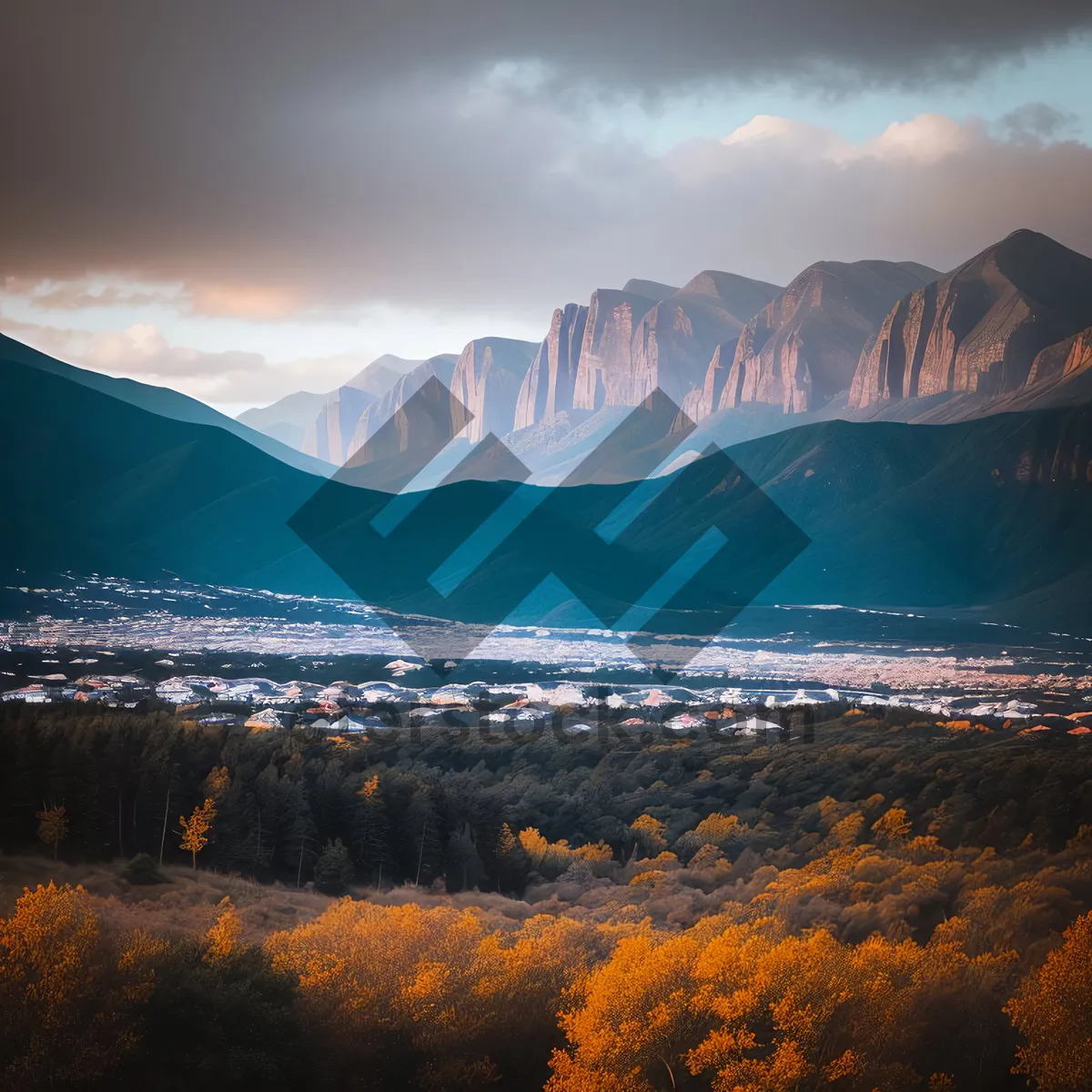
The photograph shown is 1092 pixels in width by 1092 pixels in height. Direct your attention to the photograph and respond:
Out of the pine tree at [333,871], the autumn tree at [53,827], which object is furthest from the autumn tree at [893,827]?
the autumn tree at [53,827]

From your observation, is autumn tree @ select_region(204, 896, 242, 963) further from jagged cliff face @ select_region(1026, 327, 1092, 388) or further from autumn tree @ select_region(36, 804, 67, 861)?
jagged cliff face @ select_region(1026, 327, 1092, 388)

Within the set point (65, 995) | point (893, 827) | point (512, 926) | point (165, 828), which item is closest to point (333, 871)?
point (165, 828)

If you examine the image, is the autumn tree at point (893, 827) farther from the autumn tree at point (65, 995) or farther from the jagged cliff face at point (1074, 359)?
the jagged cliff face at point (1074, 359)

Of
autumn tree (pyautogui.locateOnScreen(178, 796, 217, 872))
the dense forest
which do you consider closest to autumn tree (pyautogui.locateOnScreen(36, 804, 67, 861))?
the dense forest

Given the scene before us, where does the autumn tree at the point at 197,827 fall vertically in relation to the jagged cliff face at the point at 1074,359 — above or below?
below

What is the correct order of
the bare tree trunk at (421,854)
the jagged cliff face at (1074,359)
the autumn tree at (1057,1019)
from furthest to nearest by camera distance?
the jagged cliff face at (1074,359) < the bare tree trunk at (421,854) < the autumn tree at (1057,1019)

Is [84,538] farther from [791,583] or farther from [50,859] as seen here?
[50,859]

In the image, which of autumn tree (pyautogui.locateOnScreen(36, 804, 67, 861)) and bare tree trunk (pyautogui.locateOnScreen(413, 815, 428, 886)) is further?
bare tree trunk (pyautogui.locateOnScreen(413, 815, 428, 886))
